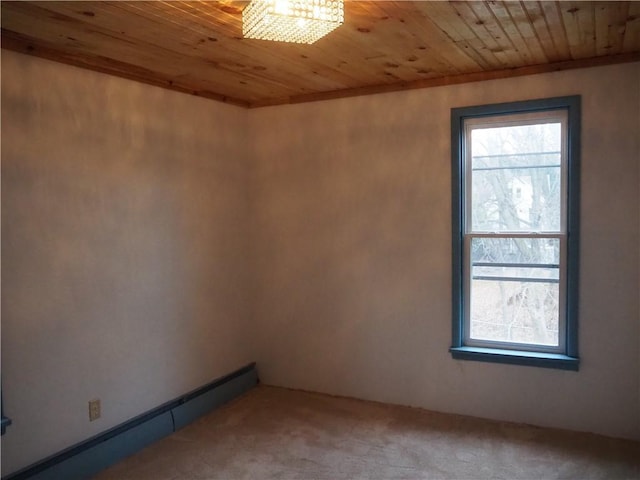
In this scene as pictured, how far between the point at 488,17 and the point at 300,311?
2600mm

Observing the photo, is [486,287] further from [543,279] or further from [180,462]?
[180,462]

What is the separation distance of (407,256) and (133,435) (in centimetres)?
218

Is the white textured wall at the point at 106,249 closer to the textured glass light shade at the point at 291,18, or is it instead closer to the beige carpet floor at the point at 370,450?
the beige carpet floor at the point at 370,450

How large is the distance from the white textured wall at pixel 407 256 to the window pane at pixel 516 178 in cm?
19

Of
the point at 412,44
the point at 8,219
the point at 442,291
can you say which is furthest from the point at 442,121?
the point at 8,219

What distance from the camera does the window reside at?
344 cm

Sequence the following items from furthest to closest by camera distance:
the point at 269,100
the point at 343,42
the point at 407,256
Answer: the point at 269,100, the point at 407,256, the point at 343,42

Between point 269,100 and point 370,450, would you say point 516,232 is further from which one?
point 269,100

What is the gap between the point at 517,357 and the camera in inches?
140

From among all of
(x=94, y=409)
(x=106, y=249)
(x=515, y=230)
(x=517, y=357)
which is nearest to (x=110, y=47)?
(x=106, y=249)

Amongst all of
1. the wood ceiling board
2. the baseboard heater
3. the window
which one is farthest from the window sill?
the wood ceiling board

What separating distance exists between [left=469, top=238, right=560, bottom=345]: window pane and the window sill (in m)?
0.10

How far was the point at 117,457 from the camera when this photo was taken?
3188 millimetres

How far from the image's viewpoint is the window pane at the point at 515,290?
3.54m
